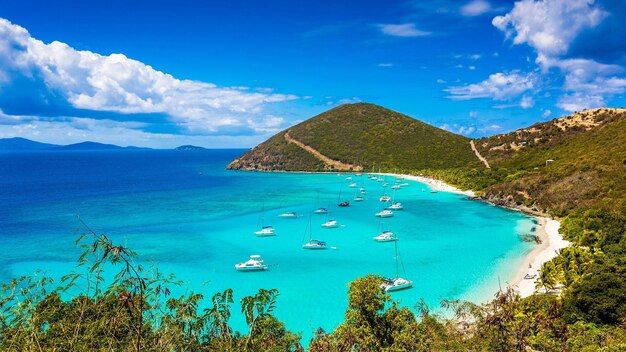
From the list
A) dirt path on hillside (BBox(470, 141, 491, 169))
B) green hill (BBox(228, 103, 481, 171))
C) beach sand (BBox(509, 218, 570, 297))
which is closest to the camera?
beach sand (BBox(509, 218, 570, 297))

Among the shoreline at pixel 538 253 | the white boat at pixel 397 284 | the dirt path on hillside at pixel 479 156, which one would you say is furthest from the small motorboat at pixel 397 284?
the dirt path on hillside at pixel 479 156

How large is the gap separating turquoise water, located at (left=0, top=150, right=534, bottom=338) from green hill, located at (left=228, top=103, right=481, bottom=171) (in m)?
56.4

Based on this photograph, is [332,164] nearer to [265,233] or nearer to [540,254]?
[265,233]

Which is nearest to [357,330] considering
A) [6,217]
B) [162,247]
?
[162,247]

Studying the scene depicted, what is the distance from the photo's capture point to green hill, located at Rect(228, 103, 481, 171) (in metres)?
161

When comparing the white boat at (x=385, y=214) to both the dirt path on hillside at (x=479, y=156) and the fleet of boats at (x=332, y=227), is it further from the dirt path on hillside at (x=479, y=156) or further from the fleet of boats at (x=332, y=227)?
the dirt path on hillside at (x=479, y=156)

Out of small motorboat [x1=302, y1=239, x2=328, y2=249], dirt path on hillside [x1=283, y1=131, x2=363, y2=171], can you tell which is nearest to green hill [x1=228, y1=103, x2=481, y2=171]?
dirt path on hillside [x1=283, y1=131, x2=363, y2=171]

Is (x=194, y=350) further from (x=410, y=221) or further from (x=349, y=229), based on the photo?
(x=410, y=221)

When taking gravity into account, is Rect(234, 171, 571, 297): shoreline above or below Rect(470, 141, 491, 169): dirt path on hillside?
below

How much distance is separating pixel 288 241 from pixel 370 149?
123m

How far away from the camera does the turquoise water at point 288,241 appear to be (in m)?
38.9

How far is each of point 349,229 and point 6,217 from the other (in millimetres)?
67419

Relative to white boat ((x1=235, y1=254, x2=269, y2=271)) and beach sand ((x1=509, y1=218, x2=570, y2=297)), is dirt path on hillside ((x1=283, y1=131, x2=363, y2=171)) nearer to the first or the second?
beach sand ((x1=509, y1=218, x2=570, y2=297))

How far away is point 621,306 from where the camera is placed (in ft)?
81.6
